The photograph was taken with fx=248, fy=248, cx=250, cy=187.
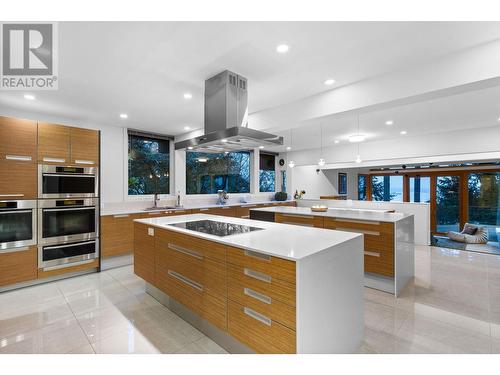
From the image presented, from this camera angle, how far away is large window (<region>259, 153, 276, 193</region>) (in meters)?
7.87

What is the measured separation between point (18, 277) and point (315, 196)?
7.71 metres

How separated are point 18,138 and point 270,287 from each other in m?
3.64

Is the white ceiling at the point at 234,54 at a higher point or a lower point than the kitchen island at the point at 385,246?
higher

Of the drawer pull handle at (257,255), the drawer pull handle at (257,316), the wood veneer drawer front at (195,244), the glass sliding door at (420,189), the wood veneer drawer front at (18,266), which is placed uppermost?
the glass sliding door at (420,189)

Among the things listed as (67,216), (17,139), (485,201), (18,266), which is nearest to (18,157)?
(17,139)

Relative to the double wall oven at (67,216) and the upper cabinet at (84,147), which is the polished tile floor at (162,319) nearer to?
the double wall oven at (67,216)

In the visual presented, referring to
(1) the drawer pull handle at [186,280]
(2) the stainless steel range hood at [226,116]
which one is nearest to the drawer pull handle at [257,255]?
(1) the drawer pull handle at [186,280]

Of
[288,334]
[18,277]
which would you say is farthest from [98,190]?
[288,334]

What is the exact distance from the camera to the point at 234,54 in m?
2.24

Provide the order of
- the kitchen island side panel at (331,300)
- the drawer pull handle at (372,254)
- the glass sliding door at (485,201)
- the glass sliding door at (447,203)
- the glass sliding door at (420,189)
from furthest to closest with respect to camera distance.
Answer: the glass sliding door at (420,189)
the glass sliding door at (447,203)
the glass sliding door at (485,201)
the drawer pull handle at (372,254)
the kitchen island side panel at (331,300)

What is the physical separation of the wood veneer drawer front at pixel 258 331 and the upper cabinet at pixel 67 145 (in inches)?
126

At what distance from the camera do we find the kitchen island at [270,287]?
143 centimetres
